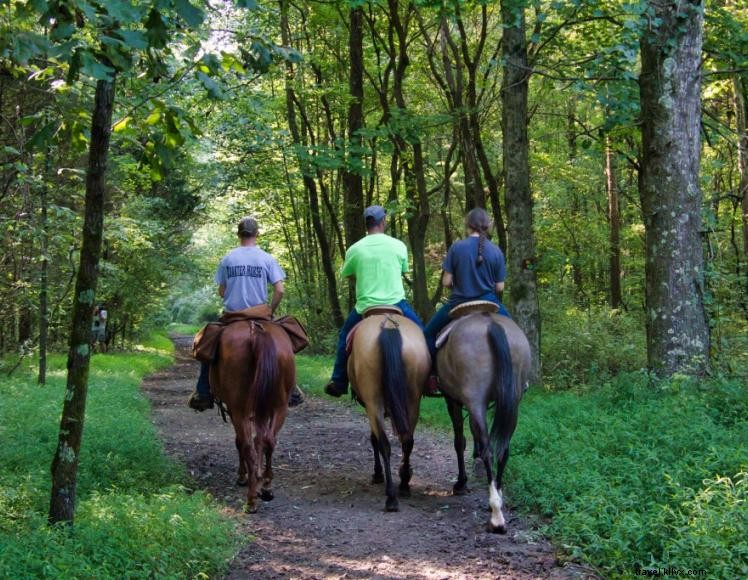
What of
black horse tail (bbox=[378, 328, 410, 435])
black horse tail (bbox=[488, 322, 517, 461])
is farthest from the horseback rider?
black horse tail (bbox=[488, 322, 517, 461])

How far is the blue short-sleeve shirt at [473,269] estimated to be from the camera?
6.84 metres

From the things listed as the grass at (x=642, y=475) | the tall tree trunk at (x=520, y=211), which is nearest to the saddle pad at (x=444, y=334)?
the grass at (x=642, y=475)

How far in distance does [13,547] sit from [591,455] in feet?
14.9

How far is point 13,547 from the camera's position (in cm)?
406

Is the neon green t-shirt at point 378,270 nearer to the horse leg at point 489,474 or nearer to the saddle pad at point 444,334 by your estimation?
the saddle pad at point 444,334

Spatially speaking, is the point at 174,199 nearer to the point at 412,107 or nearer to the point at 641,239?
the point at 412,107

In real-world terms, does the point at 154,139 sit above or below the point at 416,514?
above

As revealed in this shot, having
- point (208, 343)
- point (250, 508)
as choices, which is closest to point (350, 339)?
point (208, 343)

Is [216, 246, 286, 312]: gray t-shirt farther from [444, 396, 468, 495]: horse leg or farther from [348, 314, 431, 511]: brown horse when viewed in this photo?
[444, 396, 468, 495]: horse leg

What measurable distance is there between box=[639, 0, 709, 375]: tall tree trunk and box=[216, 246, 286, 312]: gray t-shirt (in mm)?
4855

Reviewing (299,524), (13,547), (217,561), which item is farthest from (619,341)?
(13,547)

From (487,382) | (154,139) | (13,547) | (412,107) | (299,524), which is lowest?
(299,524)

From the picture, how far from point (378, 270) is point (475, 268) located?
41.3 inches

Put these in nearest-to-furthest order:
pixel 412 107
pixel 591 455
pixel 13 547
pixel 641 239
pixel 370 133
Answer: pixel 13 547, pixel 591 455, pixel 370 133, pixel 412 107, pixel 641 239
